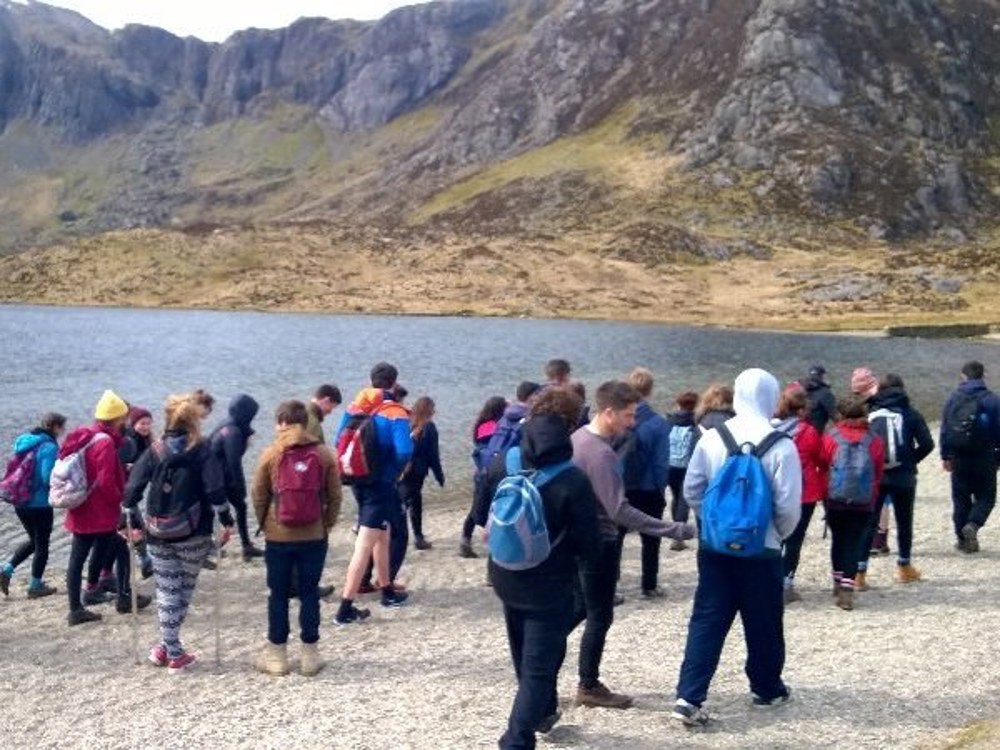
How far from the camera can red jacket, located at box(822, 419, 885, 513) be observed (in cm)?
1287

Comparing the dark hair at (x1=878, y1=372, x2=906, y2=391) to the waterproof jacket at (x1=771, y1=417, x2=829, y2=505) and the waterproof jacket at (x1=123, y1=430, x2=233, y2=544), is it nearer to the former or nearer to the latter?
the waterproof jacket at (x1=771, y1=417, x2=829, y2=505)

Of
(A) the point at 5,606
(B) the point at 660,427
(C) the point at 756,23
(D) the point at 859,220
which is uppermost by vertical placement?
(C) the point at 756,23

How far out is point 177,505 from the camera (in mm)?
10797

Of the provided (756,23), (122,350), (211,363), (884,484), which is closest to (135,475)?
(884,484)

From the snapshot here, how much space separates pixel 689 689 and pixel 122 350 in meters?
66.4

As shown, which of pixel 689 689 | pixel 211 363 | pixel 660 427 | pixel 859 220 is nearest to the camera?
pixel 689 689

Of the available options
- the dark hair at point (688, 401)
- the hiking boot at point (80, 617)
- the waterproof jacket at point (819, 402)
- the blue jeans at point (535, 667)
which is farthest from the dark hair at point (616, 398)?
the hiking boot at point (80, 617)

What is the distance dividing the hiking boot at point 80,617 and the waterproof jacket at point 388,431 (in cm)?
417

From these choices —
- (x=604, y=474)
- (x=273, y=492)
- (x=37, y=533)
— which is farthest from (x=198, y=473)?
(x=37, y=533)

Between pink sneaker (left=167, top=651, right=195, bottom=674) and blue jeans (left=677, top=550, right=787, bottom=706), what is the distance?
5297 millimetres

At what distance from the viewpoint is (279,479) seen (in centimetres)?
1048

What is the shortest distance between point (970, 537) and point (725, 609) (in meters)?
8.89

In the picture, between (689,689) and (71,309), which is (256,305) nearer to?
(71,309)

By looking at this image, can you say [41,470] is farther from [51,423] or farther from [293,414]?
[293,414]
